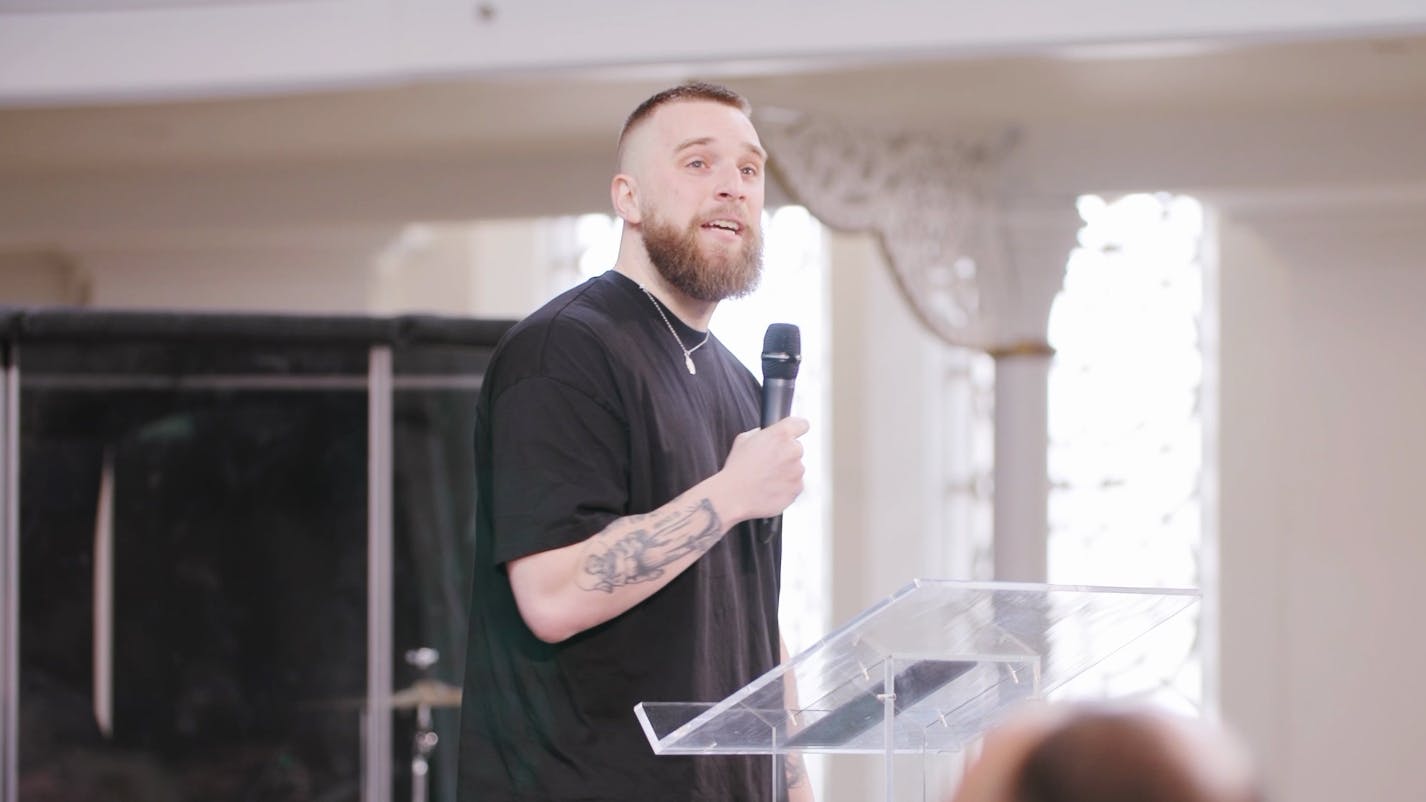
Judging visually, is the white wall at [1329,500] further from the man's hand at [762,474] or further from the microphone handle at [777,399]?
the man's hand at [762,474]

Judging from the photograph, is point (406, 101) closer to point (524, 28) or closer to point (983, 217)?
point (524, 28)

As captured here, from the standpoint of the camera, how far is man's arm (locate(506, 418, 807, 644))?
1.87 metres

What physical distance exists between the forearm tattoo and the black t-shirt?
1.6 inches

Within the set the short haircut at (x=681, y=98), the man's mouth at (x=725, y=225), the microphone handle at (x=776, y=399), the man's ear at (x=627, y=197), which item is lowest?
the microphone handle at (x=776, y=399)

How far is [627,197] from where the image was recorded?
2176mm

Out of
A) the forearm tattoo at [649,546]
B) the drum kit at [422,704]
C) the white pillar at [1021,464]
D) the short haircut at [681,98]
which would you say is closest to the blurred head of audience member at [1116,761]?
the forearm tattoo at [649,546]

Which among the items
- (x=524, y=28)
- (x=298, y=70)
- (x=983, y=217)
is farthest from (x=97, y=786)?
(x=983, y=217)

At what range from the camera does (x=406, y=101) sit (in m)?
5.92

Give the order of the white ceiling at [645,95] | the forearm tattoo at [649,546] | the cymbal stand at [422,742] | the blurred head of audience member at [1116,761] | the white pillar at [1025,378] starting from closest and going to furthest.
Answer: the blurred head of audience member at [1116,761], the forearm tattoo at [649,546], the cymbal stand at [422,742], the white ceiling at [645,95], the white pillar at [1025,378]

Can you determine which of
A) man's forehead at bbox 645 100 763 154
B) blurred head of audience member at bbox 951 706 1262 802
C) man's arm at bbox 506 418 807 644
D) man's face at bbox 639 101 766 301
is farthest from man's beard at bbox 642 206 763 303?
blurred head of audience member at bbox 951 706 1262 802

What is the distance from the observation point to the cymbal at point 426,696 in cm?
439

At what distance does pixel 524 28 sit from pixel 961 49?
1134mm

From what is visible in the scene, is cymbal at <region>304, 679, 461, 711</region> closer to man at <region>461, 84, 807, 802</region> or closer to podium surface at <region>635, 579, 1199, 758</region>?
man at <region>461, 84, 807, 802</region>

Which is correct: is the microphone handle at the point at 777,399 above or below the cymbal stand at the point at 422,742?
above
